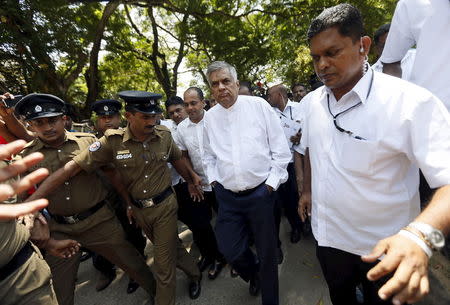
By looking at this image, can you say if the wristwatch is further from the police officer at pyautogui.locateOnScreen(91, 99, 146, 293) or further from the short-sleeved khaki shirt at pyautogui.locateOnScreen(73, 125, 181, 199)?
the police officer at pyautogui.locateOnScreen(91, 99, 146, 293)

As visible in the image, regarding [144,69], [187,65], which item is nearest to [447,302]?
[144,69]

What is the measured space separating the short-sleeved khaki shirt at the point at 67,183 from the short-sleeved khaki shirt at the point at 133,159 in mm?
199

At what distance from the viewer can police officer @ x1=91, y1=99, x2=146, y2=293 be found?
3352 mm

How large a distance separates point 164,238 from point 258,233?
36.9 inches

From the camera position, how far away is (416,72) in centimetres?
161

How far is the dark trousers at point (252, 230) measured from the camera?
2.37 m

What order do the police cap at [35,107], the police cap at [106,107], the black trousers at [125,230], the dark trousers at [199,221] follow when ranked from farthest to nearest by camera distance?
the police cap at [106,107] < the black trousers at [125,230] < the dark trousers at [199,221] < the police cap at [35,107]

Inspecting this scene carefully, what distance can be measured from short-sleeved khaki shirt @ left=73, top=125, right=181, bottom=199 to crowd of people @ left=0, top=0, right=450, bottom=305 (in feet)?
0.04

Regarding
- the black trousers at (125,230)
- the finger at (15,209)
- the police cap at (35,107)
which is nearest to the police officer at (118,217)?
the black trousers at (125,230)

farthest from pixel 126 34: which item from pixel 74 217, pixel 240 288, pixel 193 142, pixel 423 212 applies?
pixel 423 212

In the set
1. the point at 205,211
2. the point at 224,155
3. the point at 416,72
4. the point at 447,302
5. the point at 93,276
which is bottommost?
the point at 93,276

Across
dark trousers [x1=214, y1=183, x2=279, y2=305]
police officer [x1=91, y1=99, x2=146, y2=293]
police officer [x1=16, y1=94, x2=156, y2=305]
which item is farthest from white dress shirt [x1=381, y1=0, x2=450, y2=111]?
police officer [x1=91, y1=99, x2=146, y2=293]

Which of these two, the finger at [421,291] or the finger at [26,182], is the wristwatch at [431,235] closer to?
the finger at [421,291]

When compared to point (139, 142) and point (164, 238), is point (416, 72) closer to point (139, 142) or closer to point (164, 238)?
point (139, 142)
